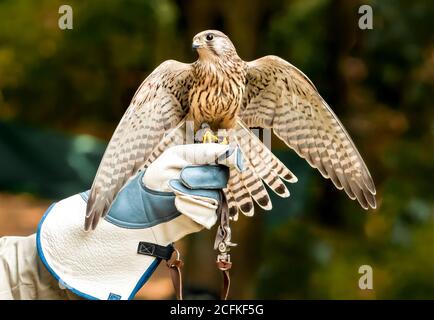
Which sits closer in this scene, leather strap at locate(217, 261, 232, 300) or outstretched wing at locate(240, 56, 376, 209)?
leather strap at locate(217, 261, 232, 300)

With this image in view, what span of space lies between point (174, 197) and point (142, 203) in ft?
0.33

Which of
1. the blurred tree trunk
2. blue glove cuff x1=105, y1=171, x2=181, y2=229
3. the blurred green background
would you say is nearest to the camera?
blue glove cuff x1=105, y1=171, x2=181, y2=229

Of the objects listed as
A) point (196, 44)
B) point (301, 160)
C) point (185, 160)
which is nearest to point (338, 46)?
point (301, 160)

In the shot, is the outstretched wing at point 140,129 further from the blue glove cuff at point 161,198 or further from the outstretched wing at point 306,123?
the outstretched wing at point 306,123

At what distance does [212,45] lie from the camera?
2912mm

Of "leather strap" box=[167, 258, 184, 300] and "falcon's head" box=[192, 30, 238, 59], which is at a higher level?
"falcon's head" box=[192, 30, 238, 59]

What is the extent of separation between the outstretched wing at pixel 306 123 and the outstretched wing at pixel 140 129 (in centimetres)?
28

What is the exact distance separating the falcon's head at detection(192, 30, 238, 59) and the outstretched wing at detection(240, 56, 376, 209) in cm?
13

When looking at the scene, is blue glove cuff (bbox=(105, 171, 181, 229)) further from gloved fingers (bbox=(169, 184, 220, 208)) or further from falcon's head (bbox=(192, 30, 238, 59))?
falcon's head (bbox=(192, 30, 238, 59))

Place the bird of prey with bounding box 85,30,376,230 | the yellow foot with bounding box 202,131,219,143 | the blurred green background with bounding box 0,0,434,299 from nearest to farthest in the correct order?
the yellow foot with bounding box 202,131,219,143 → the bird of prey with bounding box 85,30,376,230 → the blurred green background with bounding box 0,0,434,299

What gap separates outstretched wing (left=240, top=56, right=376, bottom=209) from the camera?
284 centimetres

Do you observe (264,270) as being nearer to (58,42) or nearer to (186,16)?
(186,16)

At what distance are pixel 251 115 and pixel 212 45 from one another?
302mm

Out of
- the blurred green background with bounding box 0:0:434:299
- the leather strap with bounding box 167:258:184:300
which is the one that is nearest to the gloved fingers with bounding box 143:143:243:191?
the leather strap with bounding box 167:258:184:300
